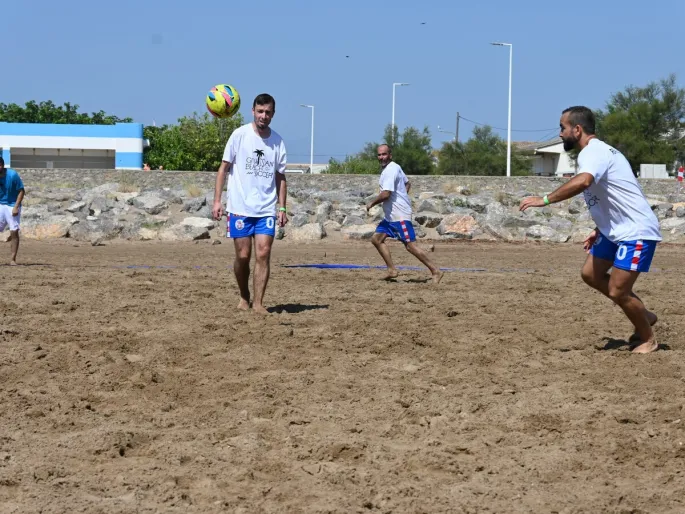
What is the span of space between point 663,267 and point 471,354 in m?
9.40

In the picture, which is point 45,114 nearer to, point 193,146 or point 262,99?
point 193,146

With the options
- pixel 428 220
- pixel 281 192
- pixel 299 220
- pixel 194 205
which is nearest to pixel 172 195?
pixel 194 205

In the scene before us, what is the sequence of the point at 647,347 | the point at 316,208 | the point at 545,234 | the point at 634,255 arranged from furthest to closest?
the point at 316,208
the point at 545,234
the point at 647,347
the point at 634,255

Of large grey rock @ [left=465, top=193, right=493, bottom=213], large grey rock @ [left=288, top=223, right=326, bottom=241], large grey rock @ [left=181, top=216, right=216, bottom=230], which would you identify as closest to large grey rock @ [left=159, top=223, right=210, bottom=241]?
large grey rock @ [left=181, top=216, right=216, bottom=230]

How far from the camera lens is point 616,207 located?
6527 millimetres

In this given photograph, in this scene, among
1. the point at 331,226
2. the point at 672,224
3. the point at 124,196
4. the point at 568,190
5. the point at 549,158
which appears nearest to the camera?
the point at 568,190

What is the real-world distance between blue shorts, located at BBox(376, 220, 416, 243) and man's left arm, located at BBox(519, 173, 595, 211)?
551 cm

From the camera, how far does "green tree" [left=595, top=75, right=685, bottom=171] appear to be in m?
56.8

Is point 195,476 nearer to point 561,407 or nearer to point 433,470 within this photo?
point 433,470

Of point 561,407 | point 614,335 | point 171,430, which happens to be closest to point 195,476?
point 171,430

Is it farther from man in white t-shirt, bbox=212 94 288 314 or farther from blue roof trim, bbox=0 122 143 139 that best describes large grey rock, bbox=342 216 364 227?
blue roof trim, bbox=0 122 143 139

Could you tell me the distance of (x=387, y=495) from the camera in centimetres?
392

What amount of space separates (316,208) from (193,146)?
3824 cm

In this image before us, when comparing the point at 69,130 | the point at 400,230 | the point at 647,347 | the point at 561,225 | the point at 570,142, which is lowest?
the point at 647,347
